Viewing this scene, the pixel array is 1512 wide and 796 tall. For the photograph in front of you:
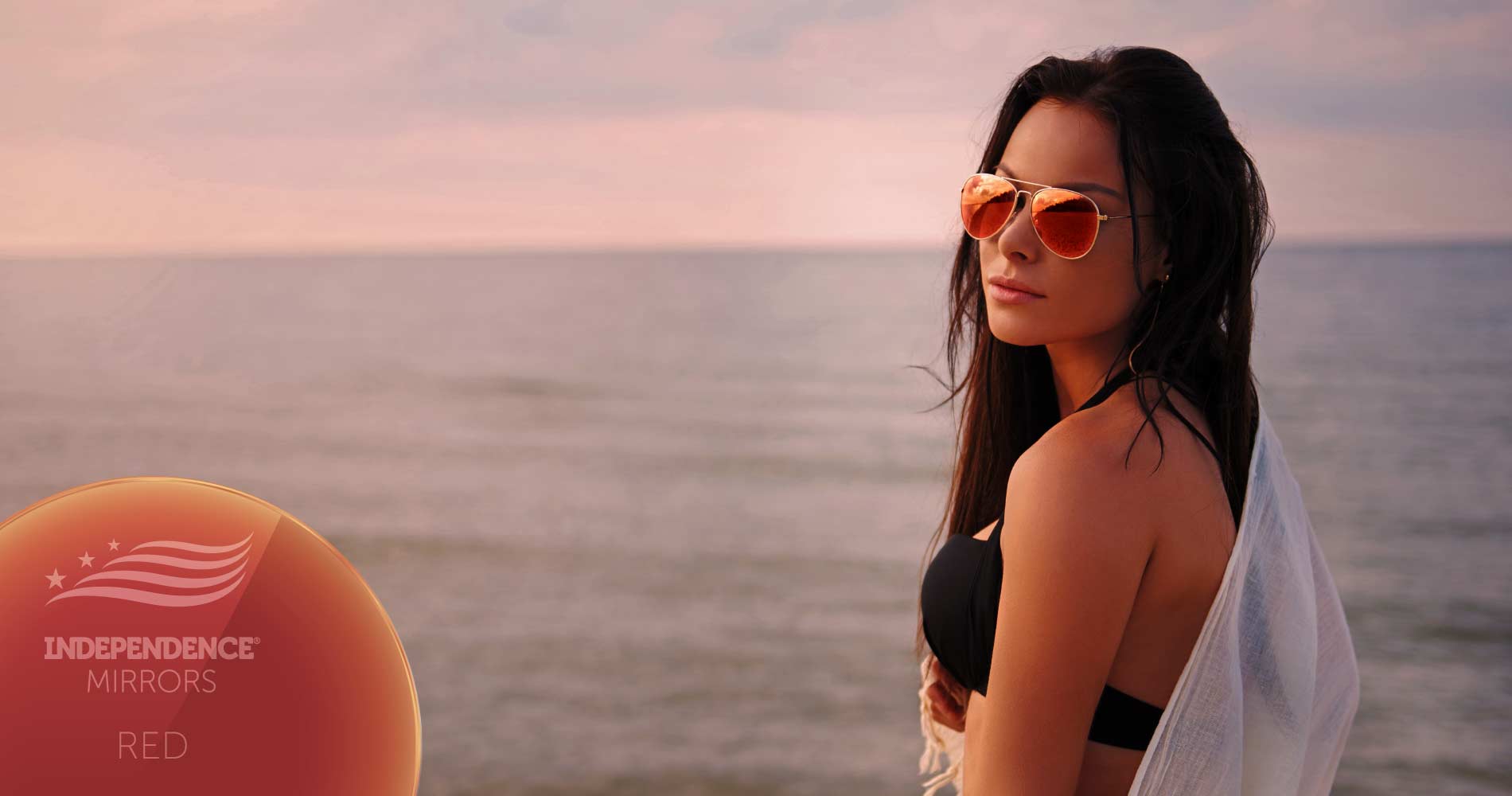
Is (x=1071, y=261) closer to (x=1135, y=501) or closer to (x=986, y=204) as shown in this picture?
(x=986, y=204)

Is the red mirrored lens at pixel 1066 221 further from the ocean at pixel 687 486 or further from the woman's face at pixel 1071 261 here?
the ocean at pixel 687 486

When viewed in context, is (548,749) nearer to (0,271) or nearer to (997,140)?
(997,140)

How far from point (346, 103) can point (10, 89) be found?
9.59 metres

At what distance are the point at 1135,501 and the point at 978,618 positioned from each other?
33 centimetres

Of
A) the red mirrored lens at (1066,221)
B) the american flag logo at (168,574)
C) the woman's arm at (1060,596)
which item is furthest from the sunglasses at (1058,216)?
the american flag logo at (168,574)

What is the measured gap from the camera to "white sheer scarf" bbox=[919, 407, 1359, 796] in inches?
56.5

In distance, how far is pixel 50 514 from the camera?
1.80 meters

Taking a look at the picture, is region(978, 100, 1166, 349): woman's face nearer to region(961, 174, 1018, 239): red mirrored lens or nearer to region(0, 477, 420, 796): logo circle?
region(961, 174, 1018, 239): red mirrored lens

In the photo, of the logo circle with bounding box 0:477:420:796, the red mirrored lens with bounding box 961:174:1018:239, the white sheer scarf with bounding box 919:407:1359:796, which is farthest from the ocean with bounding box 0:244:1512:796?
the logo circle with bounding box 0:477:420:796

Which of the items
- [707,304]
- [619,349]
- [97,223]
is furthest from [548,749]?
[707,304]

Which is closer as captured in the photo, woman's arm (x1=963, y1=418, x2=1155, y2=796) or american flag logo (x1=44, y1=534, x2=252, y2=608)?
woman's arm (x1=963, y1=418, x2=1155, y2=796)

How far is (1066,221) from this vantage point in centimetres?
151

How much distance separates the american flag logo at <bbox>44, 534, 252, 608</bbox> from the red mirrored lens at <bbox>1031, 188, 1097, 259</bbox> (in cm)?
134

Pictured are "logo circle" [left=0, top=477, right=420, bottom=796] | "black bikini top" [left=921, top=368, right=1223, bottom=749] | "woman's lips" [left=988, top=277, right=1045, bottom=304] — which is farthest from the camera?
"logo circle" [left=0, top=477, right=420, bottom=796]
